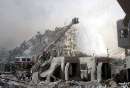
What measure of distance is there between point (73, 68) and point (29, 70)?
1235 centimetres

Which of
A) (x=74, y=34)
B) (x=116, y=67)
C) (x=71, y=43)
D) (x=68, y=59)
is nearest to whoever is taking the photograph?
(x=116, y=67)

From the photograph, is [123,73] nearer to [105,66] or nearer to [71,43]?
[105,66]

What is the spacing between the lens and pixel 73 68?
53.5 m

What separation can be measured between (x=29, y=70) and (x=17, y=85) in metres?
17.5

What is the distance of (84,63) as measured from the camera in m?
51.1

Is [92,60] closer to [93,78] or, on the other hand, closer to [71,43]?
[93,78]

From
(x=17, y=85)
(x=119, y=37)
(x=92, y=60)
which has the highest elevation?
(x=119, y=37)

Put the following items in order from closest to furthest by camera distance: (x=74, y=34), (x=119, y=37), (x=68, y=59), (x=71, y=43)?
(x=68, y=59), (x=119, y=37), (x=71, y=43), (x=74, y=34)

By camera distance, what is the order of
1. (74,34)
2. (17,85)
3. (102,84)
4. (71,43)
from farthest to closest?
(74,34)
(71,43)
(17,85)
(102,84)

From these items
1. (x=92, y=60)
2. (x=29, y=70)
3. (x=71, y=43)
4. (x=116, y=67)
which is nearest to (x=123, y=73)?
(x=116, y=67)

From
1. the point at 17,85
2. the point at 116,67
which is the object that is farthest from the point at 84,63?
the point at 17,85

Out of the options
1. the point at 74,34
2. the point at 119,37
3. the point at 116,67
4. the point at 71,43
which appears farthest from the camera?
the point at 74,34

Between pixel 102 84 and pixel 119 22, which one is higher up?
pixel 119 22

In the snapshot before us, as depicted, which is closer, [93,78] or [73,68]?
[93,78]
